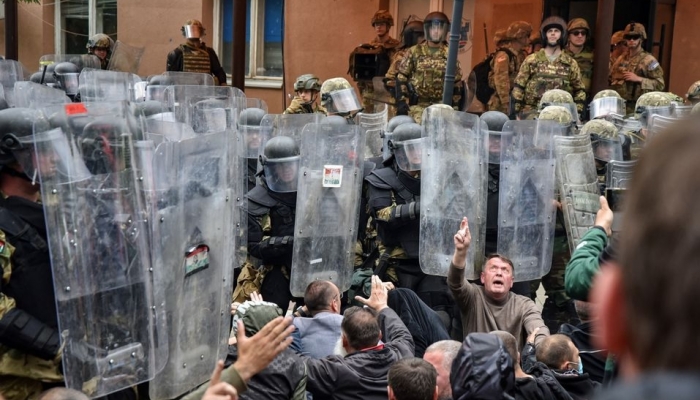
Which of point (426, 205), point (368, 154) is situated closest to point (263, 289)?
point (426, 205)

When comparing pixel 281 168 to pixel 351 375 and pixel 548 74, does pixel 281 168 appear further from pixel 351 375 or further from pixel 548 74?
pixel 548 74

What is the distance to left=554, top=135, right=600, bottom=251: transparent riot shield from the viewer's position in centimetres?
574

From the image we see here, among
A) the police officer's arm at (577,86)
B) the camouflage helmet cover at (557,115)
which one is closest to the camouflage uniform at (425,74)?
the police officer's arm at (577,86)

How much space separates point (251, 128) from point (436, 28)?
4481 mm

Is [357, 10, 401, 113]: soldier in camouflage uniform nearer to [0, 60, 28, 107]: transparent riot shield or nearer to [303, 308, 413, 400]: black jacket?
[0, 60, 28, 107]: transparent riot shield

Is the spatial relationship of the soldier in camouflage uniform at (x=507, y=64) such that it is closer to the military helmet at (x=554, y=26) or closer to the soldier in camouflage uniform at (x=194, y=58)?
the military helmet at (x=554, y=26)

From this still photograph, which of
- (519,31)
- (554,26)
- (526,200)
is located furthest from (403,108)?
(526,200)

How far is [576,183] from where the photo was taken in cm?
593

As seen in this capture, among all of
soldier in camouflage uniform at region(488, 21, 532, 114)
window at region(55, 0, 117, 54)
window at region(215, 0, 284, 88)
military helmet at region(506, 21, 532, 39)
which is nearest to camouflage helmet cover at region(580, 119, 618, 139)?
soldier in camouflage uniform at region(488, 21, 532, 114)

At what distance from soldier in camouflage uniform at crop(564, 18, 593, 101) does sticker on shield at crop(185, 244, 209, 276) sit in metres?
7.58

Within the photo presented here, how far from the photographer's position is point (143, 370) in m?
3.65

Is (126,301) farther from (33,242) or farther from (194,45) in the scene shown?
(194,45)

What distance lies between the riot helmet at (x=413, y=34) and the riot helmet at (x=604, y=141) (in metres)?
6.26

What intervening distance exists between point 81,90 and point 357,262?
4001 mm
